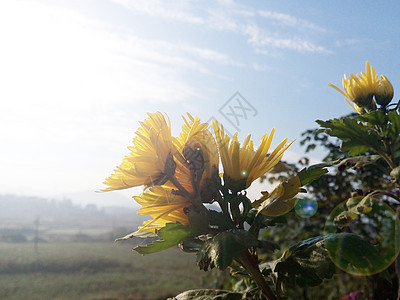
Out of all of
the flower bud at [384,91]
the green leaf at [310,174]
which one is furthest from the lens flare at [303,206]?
the flower bud at [384,91]

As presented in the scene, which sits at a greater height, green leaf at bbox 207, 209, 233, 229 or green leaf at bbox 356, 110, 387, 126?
green leaf at bbox 356, 110, 387, 126

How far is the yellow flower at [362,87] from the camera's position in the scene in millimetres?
1402

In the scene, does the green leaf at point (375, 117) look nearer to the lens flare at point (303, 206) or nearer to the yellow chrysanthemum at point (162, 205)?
the lens flare at point (303, 206)

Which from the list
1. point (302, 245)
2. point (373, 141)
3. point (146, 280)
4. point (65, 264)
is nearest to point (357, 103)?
point (373, 141)

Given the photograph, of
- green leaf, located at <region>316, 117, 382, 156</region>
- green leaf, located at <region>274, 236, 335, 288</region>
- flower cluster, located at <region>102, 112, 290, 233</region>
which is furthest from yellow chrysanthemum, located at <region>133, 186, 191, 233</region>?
green leaf, located at <region>316, 117, 382, 156</region>

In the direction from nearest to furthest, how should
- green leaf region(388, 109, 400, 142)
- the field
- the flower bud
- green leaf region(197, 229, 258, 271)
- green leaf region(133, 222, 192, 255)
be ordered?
1. green leaf region(197, 229, 258, 271)
2. green leaf region(133, 222, 192, 255)
3. green leaf region(388, 109, 400, 142)
4. the flower bud
5. the field

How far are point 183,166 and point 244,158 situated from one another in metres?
0.15

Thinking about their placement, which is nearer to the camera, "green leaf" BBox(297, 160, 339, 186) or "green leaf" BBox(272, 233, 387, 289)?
"green leaf" BBox(272, 233, 387, 289)

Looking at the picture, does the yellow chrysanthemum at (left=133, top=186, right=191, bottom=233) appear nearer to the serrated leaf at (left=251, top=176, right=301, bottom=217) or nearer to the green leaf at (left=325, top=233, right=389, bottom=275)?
the serrated leaf at (left=251, top=176, right=301, bottom=217)

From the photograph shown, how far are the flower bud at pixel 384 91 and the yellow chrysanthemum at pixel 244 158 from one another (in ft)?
2.17

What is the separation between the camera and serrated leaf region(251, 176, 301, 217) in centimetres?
91

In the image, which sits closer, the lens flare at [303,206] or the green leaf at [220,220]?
the green leaf at [220,220]

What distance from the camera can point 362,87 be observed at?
4.64ft

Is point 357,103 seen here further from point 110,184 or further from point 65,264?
point 65,264
